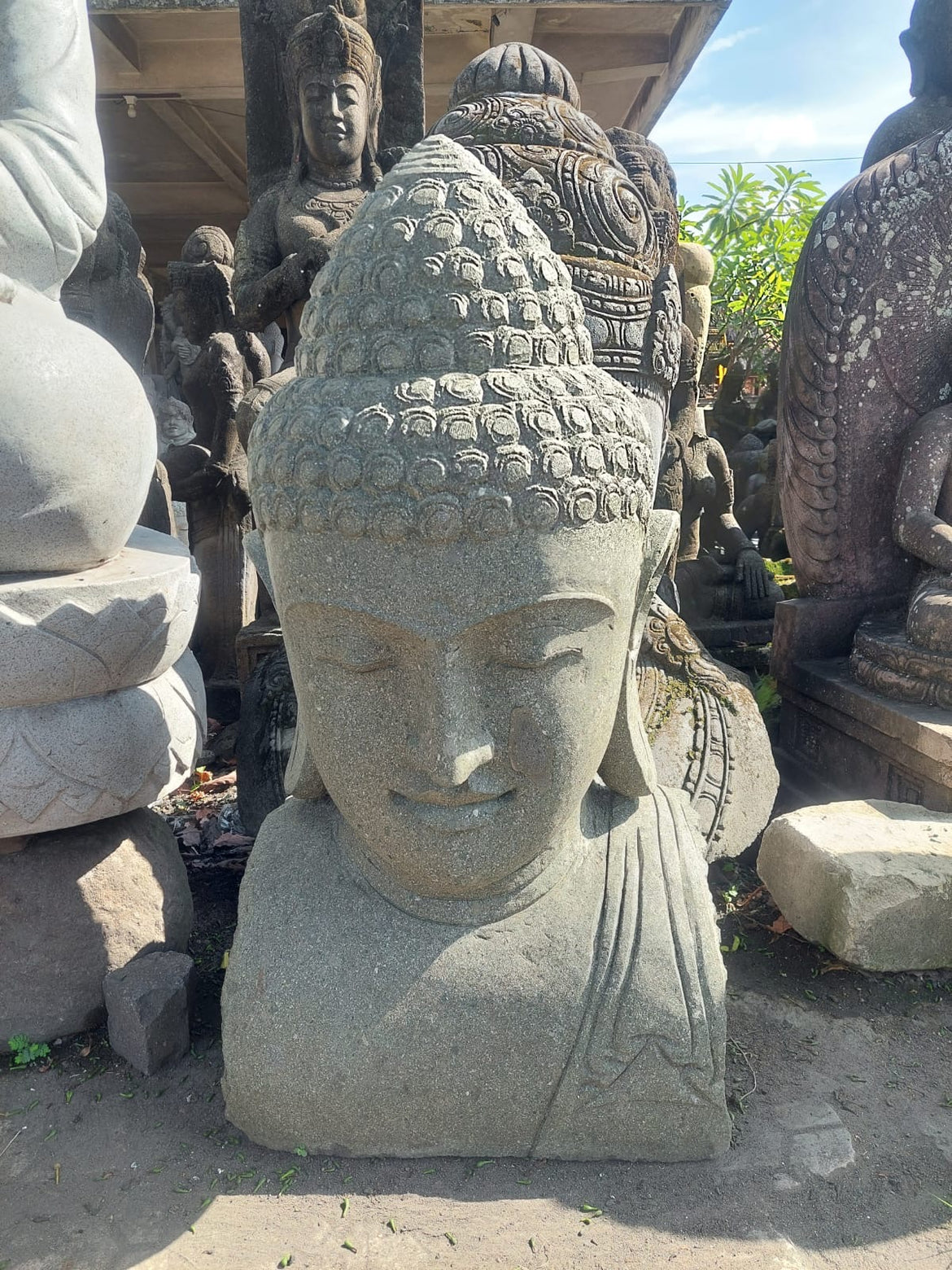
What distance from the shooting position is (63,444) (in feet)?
6.53

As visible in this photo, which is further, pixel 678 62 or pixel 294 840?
pixel 678 62

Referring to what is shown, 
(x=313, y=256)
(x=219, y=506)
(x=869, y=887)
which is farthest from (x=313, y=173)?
(x=869, y=887)

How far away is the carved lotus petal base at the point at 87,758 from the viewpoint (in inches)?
78.0

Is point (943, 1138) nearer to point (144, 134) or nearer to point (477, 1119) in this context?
point (477, 1119)

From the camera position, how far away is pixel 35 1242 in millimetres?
1611

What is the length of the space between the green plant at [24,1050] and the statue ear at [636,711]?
147 cm

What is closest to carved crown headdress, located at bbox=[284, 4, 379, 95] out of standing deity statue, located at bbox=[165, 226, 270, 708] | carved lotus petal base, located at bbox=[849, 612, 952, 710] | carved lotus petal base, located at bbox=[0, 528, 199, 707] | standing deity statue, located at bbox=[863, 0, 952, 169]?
standing deity statue, located at bbox=[165, 226, 270, 708]

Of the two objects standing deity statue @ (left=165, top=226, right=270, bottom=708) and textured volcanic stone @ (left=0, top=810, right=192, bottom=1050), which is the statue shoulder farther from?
standing deity statue @ (left=165, top=226, right=270, bottom=708)

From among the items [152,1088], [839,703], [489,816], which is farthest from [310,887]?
[839,703]

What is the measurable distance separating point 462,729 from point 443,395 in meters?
0.60

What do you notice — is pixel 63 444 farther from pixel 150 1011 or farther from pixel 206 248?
pixel 206 248

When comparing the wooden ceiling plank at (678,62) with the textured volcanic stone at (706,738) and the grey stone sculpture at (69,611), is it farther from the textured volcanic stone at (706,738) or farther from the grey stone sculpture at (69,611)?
the textured volcanic stone at (706,738)

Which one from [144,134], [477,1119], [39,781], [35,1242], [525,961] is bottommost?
[35,1242]

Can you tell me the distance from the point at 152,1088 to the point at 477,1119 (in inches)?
30.1
